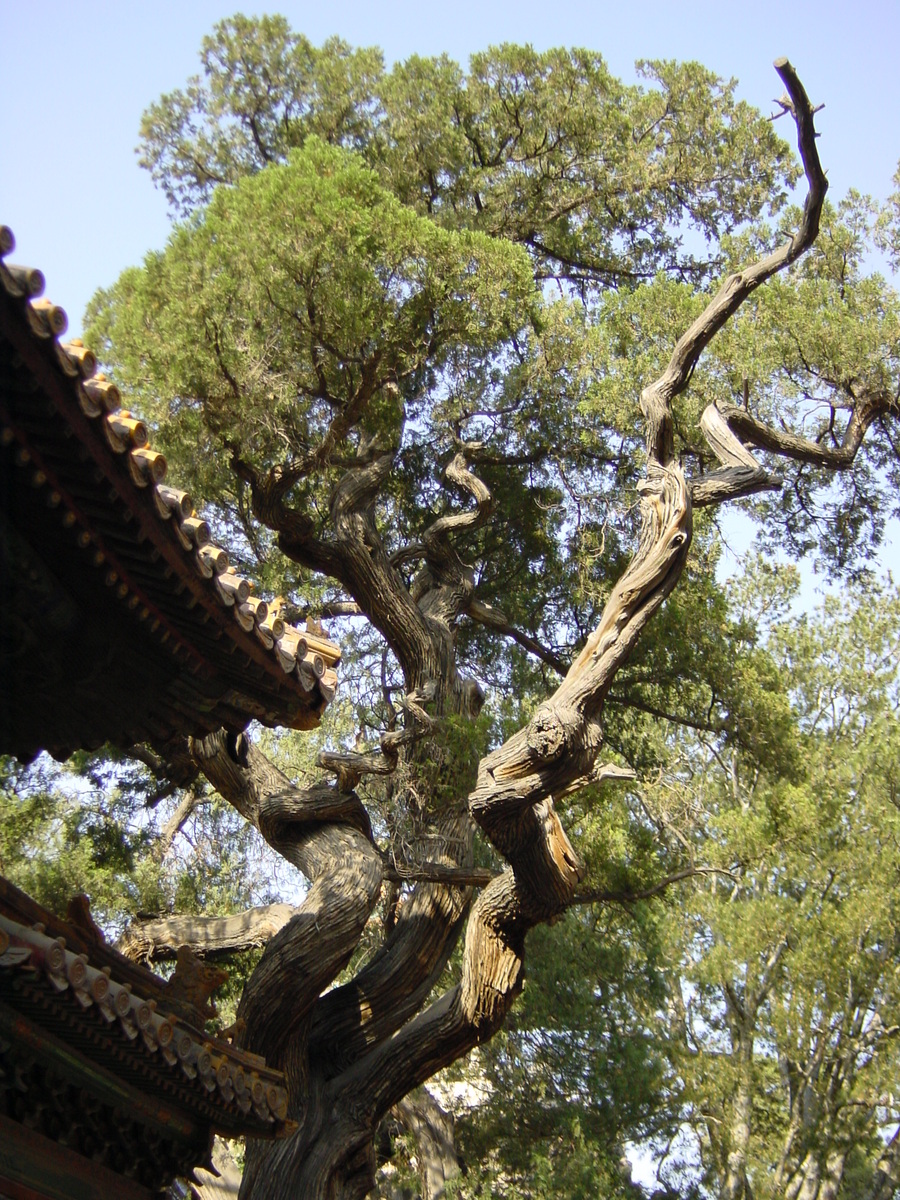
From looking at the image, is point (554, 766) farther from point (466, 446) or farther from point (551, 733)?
point (466, 446)

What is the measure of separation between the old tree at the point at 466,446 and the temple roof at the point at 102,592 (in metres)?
0.46

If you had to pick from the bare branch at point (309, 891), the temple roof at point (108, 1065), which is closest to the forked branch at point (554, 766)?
the bare branch at point (309, 891)

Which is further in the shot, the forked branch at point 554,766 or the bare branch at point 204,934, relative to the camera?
the bare branch at point 204,934

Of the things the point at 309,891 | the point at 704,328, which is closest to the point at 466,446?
the point at 704,328

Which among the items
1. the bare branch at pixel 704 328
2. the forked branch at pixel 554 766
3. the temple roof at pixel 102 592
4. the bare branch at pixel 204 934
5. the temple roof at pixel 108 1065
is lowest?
the temple roof at pixel 108 1065

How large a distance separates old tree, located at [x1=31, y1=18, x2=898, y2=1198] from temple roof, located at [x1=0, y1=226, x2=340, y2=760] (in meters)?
0.46

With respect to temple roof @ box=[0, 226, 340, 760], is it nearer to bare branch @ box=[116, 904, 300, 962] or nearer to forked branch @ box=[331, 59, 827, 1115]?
forked branch @ box=[331, 59, 827, 1115]

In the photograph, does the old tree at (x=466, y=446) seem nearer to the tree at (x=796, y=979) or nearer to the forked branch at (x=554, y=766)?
the forked branch at (x=554, y=766)

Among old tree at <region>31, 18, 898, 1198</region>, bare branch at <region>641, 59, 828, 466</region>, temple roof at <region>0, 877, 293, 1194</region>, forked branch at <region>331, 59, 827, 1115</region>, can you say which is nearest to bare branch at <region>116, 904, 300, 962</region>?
old tree at <region>31, 18, 898, 1198</region>

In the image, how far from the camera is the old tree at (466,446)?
714 centimetres

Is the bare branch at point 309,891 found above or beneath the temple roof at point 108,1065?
above

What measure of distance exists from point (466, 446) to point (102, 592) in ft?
19.3

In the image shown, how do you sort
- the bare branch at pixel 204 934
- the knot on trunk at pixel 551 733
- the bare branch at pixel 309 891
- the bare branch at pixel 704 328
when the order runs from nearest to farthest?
1. the knot on trunk at pixel 551 733
2. the bare branch at pixel 704 328
3. the bare branch at pixel 309 891
4. the bare branch at pixel 204 934

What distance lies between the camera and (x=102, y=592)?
173 inches
